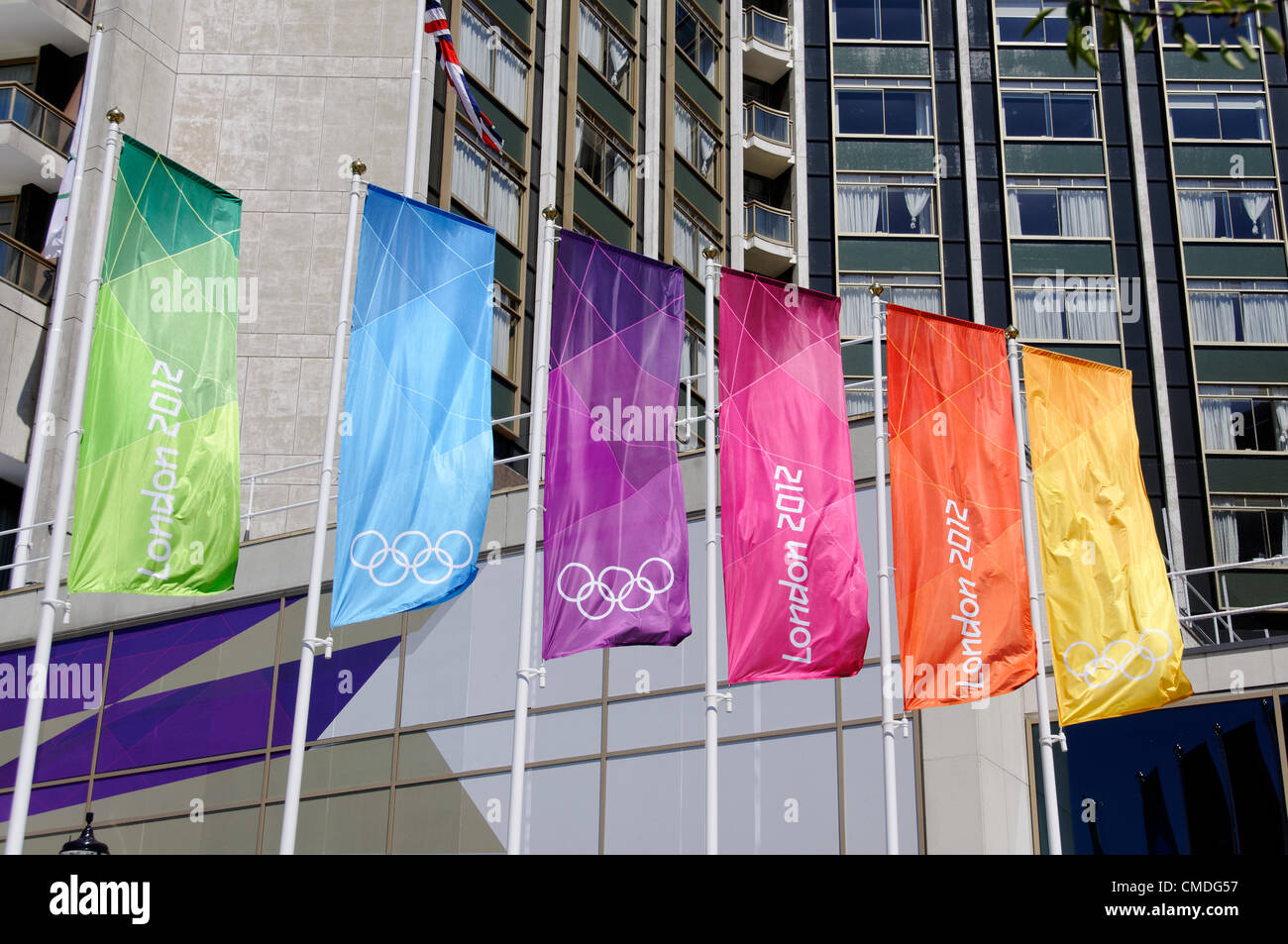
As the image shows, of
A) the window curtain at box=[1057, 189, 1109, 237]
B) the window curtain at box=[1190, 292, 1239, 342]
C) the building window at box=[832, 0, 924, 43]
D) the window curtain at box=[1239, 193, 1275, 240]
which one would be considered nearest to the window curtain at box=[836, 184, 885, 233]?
the window curtain at box=[1057, 189, 1109, 237]

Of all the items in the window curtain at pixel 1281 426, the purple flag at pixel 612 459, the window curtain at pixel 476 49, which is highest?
the window curtain at pixel 476 49

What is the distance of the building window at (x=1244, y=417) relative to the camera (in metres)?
46.8

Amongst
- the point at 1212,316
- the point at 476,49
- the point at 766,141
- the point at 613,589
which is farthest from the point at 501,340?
the point at 1212,316

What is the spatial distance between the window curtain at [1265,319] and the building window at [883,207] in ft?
32.7

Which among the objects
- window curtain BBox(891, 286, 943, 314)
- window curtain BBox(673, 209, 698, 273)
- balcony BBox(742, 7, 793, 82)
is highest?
balcony BBox(742, 7, 793, 82)

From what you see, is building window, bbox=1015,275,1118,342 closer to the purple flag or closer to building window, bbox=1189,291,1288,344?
building window, bbox=1189,291,1288,344

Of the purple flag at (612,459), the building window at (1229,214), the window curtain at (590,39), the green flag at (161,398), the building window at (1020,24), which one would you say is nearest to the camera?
the purple flag at (612,459)

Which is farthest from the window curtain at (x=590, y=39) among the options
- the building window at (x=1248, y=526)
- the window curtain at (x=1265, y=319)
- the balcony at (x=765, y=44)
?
the window curtain at (x=1265, y=319)

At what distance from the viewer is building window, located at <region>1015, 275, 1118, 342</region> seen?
161ft

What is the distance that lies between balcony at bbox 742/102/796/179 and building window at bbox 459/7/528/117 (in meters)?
14.8

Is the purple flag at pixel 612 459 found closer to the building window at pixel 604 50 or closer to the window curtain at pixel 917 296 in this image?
the building window at pixel 604 50

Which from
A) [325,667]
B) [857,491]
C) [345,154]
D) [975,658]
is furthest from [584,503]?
[345,154]

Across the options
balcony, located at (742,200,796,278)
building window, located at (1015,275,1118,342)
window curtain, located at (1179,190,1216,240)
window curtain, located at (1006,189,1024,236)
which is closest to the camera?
balcony, located at (742,200,796,278)
